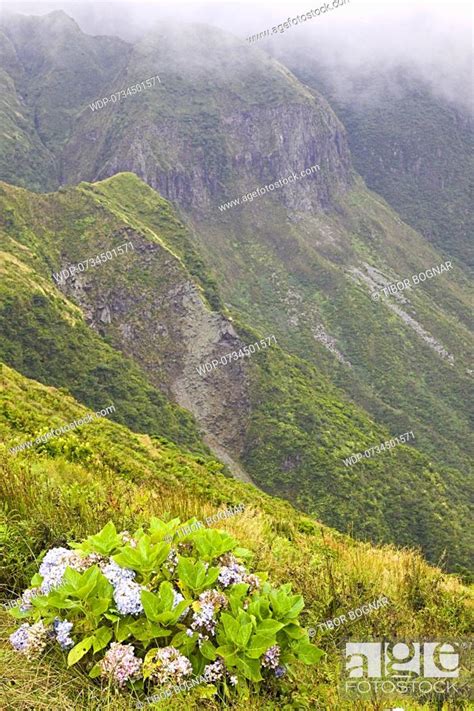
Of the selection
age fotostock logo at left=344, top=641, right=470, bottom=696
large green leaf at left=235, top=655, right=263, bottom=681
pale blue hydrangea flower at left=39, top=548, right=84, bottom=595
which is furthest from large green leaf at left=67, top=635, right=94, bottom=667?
age fotostock logo at left=344, top=641, right=470, bottom=696

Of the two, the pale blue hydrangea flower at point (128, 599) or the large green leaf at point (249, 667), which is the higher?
the pale blue hydrangea flower at point (128, 599)

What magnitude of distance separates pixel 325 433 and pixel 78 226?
5717 cm

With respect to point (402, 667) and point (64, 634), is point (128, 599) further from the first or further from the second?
point (402, 667)

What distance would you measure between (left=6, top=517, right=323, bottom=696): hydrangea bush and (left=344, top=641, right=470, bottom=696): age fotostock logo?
680mm

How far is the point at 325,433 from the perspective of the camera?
3755 inches

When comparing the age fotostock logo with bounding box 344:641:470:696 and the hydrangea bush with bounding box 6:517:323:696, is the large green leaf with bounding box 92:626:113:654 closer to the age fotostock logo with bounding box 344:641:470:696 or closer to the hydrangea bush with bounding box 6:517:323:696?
the hydrangea bush with bounding box 6:517:323:696

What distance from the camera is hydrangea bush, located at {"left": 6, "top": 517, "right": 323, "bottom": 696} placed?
10.8 feet

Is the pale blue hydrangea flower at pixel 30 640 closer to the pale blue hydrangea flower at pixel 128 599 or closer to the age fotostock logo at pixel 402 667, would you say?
the pale blue hydrangea flower at pixel 128 599

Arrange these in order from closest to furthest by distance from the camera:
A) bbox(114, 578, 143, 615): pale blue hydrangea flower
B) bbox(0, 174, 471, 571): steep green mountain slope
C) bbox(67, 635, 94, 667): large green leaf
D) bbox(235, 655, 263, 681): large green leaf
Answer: bbox(67, 635, 94, 667): large green leaf
bbox(235, 655, 263, 681): large green leaf
bbox(114, 578, 143, 615): pale blue hydrangea flower
bbox(0, 174, 471, 571): steep green mountain slope

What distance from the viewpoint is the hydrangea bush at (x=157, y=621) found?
3.29 metres

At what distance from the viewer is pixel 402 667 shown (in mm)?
4289

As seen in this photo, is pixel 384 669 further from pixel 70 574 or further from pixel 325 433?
pixel 325 433

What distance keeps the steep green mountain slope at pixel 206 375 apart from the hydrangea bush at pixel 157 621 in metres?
71.5

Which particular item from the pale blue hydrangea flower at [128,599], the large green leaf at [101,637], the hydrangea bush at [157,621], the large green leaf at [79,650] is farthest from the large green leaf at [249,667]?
the large green leaf at [79,650]
